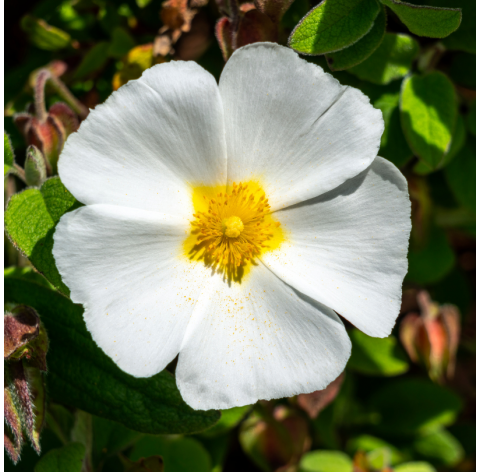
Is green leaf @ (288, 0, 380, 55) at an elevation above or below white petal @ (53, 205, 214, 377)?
above

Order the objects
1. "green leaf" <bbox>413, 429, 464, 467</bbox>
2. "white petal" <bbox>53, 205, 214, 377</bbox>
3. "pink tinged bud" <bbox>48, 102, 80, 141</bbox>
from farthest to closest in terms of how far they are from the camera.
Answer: "green leaf" <bbox>413, 429, 464, 467</bbox>, "pink tinged bud" <bbox>48, 102, 80, 141</bbox>, "white petal" <bbox>53, 205, 214, 377</bbox>

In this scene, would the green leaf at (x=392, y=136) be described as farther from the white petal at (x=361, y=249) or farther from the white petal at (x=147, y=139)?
the white petal at (x=147, y=139)

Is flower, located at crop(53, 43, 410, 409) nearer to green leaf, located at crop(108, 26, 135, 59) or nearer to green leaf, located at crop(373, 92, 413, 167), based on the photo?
green leaf, located at crop(373, 92, 413, 167)

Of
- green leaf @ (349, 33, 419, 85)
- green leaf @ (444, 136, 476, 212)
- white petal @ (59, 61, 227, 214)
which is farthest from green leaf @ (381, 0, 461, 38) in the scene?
green leaf @ (444, 136, 476, 212)

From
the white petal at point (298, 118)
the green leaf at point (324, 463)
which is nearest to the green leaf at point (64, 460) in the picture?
the white petal at point (298, 118)

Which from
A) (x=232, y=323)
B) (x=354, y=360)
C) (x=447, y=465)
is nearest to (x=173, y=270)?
(x=232, y=323)

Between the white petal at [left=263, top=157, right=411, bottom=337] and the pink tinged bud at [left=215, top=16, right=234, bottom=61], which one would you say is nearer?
the white petal at [left=263, top=157, right=411, bottom=337]

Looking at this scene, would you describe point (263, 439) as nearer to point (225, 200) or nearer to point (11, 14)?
point (225, 200)
